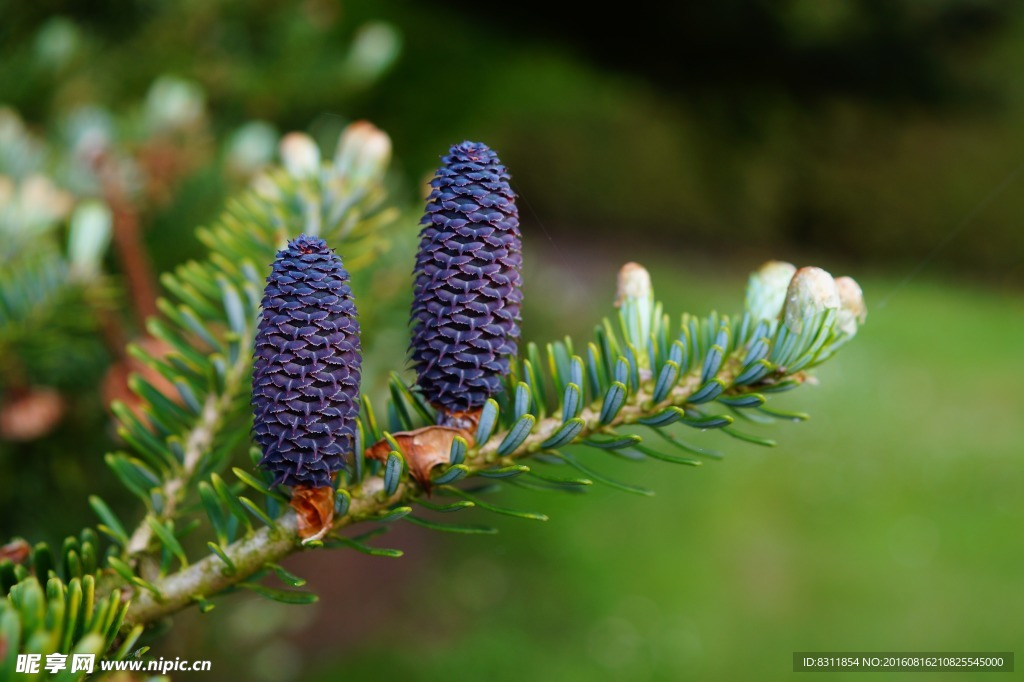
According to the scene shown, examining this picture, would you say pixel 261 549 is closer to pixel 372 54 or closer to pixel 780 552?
pixel 372 54

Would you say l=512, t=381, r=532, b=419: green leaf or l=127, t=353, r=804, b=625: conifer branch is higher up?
l=512, t=381, r=532, b=419: green leaf

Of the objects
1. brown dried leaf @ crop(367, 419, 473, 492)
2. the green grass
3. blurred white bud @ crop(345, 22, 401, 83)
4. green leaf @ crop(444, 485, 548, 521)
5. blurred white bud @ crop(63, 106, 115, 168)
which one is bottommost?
the green grass

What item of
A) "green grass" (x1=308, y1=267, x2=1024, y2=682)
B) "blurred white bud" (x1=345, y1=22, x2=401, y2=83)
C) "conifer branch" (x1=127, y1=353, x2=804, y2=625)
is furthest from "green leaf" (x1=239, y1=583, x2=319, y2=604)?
"green grass" (x1=308, y1=267, x2=1024, y2=682)

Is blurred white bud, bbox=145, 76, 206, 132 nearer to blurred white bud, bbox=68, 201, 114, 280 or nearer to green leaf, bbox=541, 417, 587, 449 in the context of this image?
blurred white bud, bbox=68, 201, 114, 280

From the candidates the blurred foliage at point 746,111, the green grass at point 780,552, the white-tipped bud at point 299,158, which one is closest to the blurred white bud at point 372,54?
the white-tipped bud at point 299,158

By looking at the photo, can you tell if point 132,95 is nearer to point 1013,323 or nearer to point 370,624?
point 370,624

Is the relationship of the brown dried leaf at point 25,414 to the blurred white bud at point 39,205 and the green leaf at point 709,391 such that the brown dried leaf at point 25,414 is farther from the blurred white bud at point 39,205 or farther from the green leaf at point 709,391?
the green leaf at point 709,391

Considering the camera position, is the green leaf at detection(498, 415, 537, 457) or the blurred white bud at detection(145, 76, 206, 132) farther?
the blurred white bud at detection(145, 76, 206, 132)

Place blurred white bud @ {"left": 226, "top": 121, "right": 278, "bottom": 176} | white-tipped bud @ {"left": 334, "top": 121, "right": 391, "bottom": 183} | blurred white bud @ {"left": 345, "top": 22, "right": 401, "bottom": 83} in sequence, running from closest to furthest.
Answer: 1. white-tipped bud @ {"left": 334, "top": 121, "right": 391, "bottom": 183}
2. blurred white bud @ {"left": 226, "top": 121, "right": 278, "bottom": 176}
3. blurred white bud @ {"left": 345, "top": 22, "right": 401, "bottom": 83}
